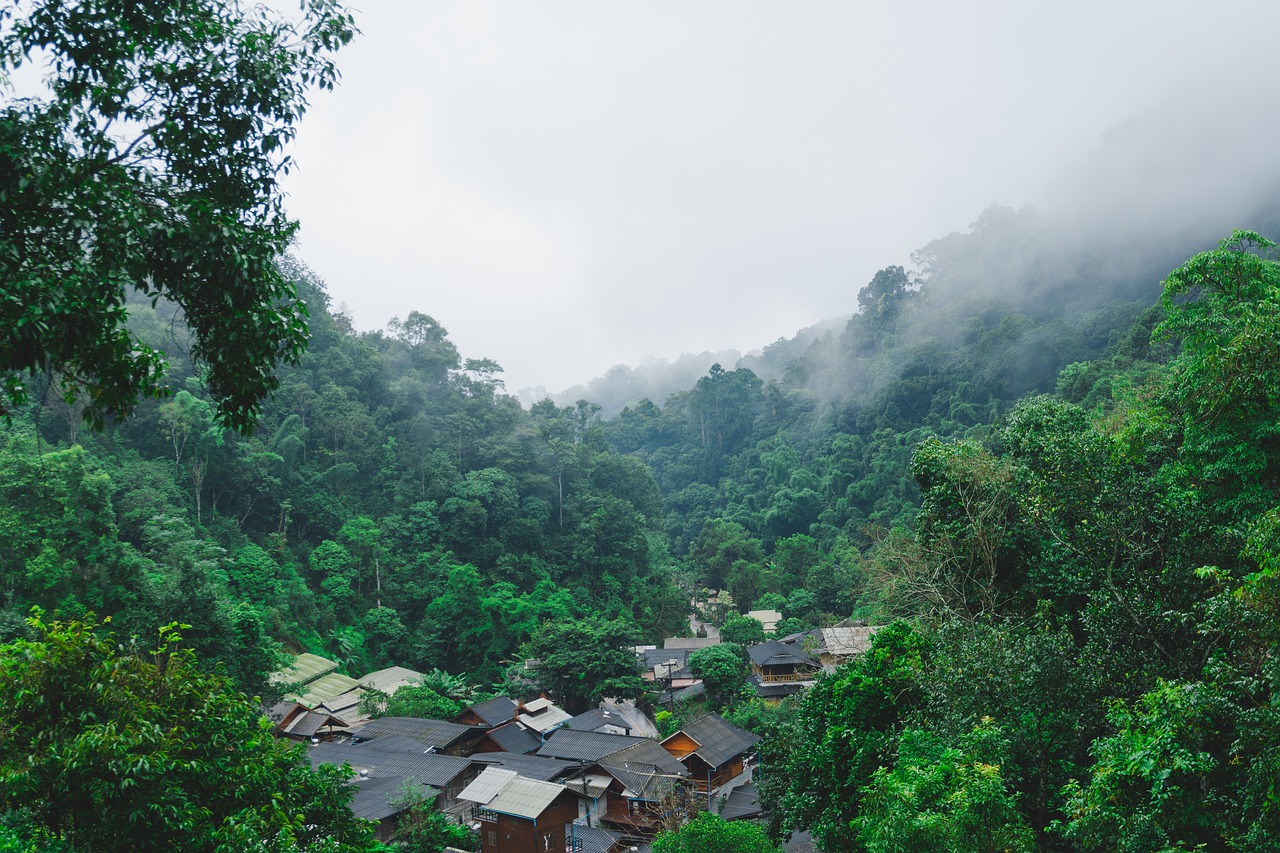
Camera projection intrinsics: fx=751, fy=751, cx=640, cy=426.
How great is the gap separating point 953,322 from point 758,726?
121ft

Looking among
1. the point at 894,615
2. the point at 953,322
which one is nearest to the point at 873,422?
the point at 953,322

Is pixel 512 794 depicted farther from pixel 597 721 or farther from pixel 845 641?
pixel 845 641

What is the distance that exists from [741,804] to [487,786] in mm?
6270

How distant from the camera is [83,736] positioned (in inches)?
193

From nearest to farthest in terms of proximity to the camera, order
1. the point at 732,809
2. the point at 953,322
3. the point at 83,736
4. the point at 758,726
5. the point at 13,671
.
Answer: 1. the point at 83,736
2. the point at 13,671
3. the point at 732,809
4. the point at 758,726
5. the point at 953,322

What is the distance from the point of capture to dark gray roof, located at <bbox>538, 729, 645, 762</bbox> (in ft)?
61.2

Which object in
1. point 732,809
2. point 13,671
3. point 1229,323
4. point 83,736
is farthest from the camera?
point 732,809

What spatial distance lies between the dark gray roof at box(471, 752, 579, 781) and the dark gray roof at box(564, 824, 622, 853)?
158 cm

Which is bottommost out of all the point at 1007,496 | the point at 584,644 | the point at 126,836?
the point at 584,644

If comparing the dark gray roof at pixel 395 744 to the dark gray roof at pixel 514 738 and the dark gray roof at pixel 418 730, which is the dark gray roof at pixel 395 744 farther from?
the dark gray roof at pixel 514 738

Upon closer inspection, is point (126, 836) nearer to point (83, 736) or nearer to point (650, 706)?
point (83, 736)

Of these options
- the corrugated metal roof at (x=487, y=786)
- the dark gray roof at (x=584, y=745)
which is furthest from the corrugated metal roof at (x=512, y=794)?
the dark gray roof at (x=584, y=745)

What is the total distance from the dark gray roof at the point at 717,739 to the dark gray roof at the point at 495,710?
A: 5.94 metres

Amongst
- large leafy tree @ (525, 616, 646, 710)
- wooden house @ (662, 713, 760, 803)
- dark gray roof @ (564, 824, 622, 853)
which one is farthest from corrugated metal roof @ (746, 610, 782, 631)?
dark gray roof @ (564, 824, 622, 853)
